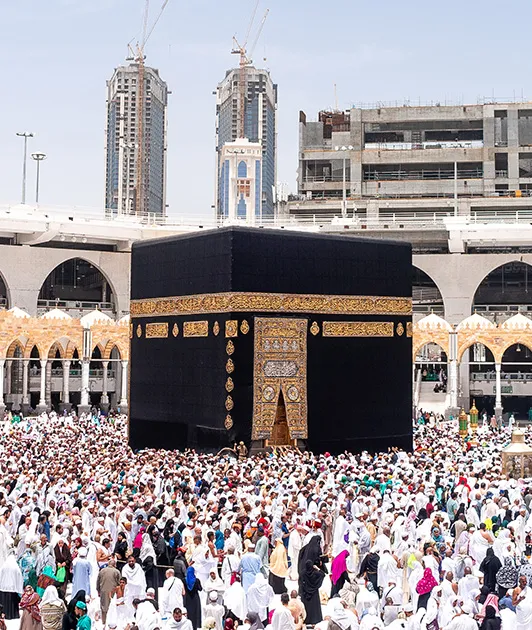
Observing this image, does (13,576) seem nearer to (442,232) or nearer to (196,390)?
(196,390)

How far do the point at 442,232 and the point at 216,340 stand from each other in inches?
750

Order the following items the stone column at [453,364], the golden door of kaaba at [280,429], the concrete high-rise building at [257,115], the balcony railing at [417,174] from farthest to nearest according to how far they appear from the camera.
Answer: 1. the concrete high-rise building at [257,115]
2. the balcony railing at [417,174]
3. the stone column at [453,364]
4. the golden door of kaaba at [280,429]

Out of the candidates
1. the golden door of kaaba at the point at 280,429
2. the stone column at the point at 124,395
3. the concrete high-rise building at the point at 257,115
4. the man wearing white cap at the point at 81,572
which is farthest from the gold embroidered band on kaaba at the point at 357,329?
the concrete high-rise building at the point at 257,115

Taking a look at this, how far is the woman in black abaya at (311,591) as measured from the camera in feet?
30.3

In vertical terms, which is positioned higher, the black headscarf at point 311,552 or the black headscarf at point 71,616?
the black headscarf at point 311,552

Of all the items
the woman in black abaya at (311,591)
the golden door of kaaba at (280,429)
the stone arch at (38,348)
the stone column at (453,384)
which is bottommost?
the woman in black abaya at (311,591)

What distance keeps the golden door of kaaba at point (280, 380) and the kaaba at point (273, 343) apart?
0.02m

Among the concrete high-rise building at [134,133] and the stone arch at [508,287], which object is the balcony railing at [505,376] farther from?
the concrete high-rise building at [134,133]

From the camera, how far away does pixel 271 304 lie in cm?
1994

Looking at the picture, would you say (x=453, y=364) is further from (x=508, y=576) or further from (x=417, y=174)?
(x=417, y=174)

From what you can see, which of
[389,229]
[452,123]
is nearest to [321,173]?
[452,123]

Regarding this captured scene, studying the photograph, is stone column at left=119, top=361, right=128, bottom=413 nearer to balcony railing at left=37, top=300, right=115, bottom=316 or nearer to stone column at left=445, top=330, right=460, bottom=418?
balcony railing at left=37, top=300, right=115, bottom=316

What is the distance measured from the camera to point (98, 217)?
39.0 m

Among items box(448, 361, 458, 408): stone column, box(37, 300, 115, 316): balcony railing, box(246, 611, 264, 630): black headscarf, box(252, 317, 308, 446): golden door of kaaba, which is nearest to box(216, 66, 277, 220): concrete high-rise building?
box(37, 300, 115, 316): balcony railing
